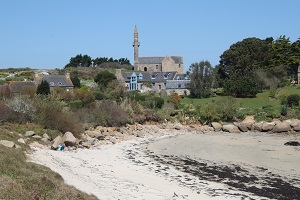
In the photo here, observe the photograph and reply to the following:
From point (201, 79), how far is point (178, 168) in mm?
41183

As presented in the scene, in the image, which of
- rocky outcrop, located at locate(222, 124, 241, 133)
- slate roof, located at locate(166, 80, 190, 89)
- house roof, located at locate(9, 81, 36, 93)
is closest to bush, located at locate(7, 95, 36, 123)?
rocky outcrop, located at locate(222, 124, 241, 133)

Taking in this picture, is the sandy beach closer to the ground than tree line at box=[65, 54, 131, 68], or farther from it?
closer to the ground

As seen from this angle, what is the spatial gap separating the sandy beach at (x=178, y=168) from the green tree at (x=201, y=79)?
1181 inches

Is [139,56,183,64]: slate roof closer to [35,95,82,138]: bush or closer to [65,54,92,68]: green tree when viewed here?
[65,54,92,68]: green tree

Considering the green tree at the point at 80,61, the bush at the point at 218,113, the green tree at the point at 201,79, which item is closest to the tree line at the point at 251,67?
the green tree at the point at 201,79

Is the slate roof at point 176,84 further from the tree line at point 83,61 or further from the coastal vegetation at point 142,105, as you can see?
the tree line at point 83,61

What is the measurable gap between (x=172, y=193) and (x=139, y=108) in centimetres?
2666

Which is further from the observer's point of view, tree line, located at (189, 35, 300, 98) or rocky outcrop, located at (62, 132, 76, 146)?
tree line, located at (189, 35, 300, 98)

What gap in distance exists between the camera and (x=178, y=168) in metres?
20.0

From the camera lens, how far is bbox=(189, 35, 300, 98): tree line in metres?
59.9

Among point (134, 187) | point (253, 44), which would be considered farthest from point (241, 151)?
point (253, 44)

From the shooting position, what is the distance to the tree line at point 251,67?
197ft

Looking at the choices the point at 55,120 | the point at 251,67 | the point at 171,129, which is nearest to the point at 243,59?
the point at 251,67

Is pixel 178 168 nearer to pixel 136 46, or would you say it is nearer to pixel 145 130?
pixel 145 130
